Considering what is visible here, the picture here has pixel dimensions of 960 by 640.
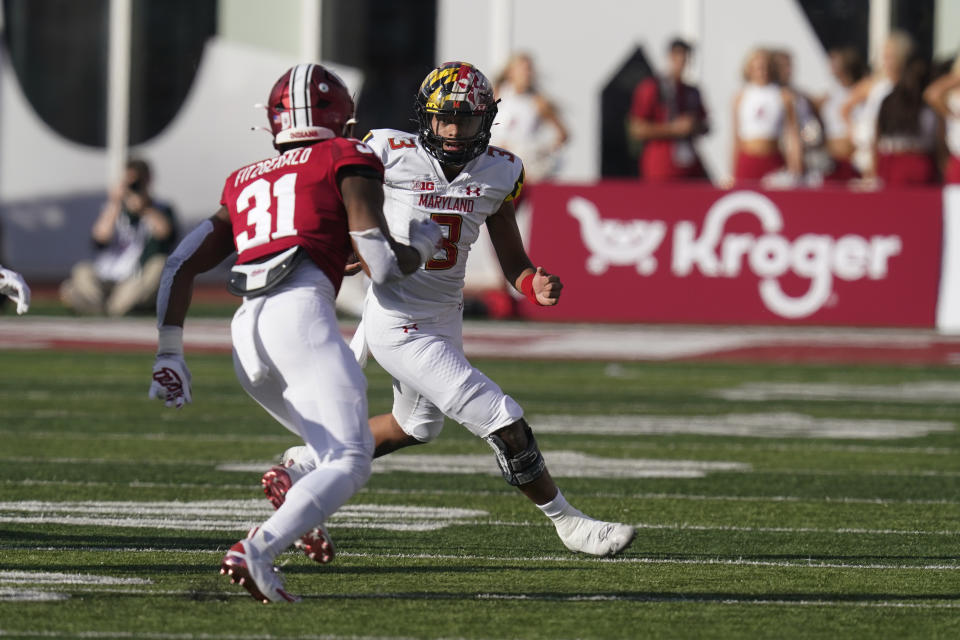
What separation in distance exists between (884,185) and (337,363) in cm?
1100

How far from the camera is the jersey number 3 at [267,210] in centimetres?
532

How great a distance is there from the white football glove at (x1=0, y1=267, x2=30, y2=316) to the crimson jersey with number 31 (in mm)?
666

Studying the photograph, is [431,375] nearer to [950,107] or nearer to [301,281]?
[301,281]

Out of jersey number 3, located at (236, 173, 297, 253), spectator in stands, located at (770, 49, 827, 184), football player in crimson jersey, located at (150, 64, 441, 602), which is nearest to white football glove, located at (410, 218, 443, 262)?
football player in crimson jersey, located at (150, 64, 441, 602)

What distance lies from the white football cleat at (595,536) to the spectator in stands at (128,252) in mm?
9832

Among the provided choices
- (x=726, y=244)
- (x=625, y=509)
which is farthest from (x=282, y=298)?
(x=726, y=244)

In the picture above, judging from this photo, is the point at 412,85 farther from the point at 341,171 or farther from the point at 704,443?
the point at 341,171

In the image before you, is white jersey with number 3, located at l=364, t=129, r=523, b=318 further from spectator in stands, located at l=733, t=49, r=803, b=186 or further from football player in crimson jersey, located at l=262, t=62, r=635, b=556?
spectator in stands, located at l=733, t=49, r=803, b=186

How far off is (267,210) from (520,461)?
1.30m

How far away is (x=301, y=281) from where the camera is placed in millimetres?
5281

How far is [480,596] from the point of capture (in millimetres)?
5402

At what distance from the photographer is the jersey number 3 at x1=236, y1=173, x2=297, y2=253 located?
5.32m

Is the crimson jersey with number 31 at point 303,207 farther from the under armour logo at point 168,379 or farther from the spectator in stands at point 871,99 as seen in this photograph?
the spectator in stands at point 871,99

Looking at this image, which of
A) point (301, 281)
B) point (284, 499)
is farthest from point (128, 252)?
point (301, 281)
